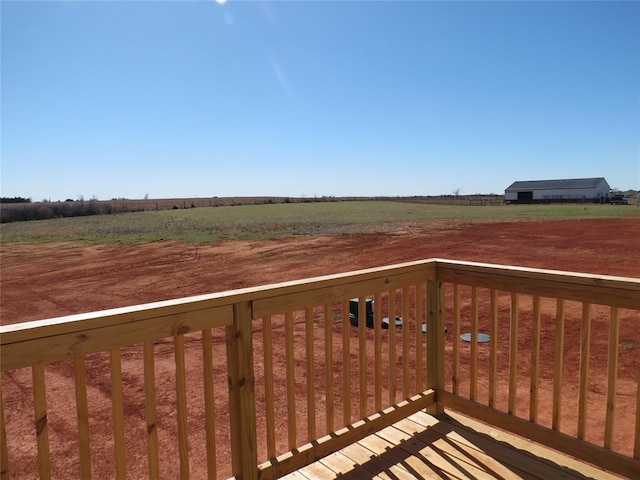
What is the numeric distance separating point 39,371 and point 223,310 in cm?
73

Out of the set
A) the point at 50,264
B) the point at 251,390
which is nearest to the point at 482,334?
the point at 251,390

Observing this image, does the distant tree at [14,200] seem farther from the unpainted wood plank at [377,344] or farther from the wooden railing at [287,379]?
the unpainted wood plank at [377,344]

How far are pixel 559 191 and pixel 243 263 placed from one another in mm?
62443

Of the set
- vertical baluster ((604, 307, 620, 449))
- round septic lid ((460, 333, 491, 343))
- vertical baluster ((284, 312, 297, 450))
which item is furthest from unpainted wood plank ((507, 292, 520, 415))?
round septic lid ((460, 333, 491, 343))

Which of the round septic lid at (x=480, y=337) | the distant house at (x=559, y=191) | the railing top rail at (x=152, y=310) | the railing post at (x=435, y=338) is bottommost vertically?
the round septic lid at (x=480, y=337)

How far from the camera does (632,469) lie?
2.17 metres

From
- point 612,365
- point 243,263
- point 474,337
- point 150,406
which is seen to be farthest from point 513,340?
point 243,263

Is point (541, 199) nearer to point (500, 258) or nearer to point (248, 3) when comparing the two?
point (500, 258)

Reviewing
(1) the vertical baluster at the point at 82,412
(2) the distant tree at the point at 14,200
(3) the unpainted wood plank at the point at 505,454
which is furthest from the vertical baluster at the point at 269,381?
(2) the distant tree at the point at 14,200

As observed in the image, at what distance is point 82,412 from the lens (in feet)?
5.14

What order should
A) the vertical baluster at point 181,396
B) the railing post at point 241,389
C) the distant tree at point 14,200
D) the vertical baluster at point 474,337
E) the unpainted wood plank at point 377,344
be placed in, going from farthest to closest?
the distant tree at point 14,200 → the vertical baluster at point 474,337 → the unpainted wood plank at point 377,344 → the railing post at point 241,389 → the vertical baluster at point 181,396

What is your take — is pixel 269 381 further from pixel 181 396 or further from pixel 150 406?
pixel 150 406

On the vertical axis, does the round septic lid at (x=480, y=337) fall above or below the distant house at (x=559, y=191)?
below

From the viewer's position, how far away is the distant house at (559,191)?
5803 cm
